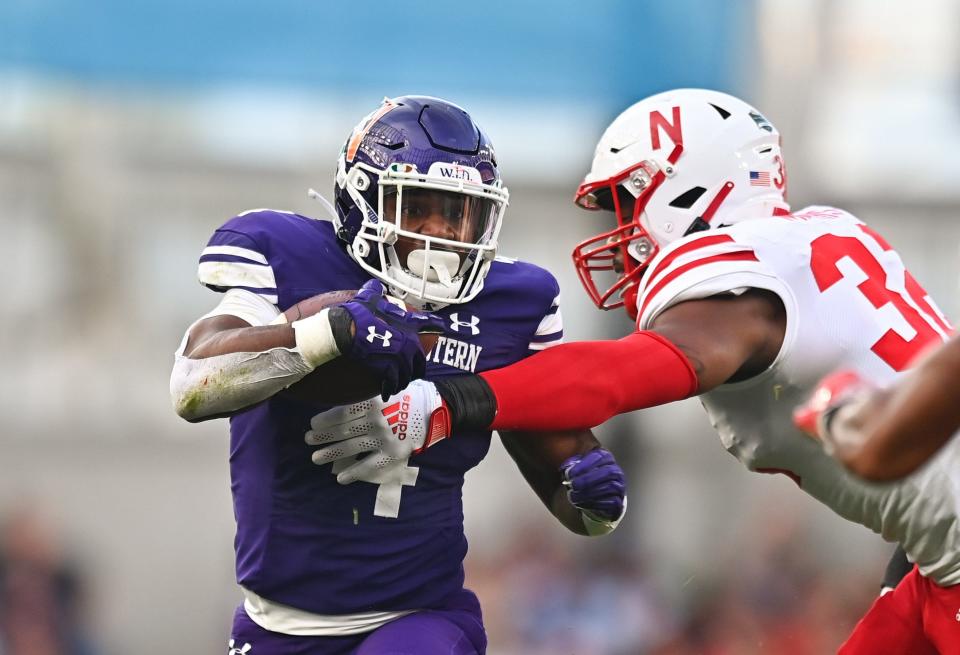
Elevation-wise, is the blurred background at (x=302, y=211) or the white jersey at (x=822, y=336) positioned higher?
the white jersey at (x=822, y=336)

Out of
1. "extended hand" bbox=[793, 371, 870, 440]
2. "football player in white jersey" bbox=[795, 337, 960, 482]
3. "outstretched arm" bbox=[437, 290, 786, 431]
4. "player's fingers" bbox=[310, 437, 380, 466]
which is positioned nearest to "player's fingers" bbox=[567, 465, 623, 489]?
"outstretched arm" bbox=[437, 290, 786, 431]

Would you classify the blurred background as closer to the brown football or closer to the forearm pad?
the brown football

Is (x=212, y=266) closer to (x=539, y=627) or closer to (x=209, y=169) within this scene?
(x=539, y=627)

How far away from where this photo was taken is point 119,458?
30.0ft

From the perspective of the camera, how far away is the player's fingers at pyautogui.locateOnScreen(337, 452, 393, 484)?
10.1 ft

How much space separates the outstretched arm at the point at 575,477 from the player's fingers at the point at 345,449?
505 mm

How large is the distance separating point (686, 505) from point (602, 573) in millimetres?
1871

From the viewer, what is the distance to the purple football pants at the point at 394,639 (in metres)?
3.06

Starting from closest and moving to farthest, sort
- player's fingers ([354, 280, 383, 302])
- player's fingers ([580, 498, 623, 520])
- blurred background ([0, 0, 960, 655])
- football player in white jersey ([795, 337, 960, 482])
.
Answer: football player in white jersey ([795, 337, 960, 482]) < player's fingers ([354, 280, 383, 302]) < player's fingers ([580, 498, 623, 520]) < blurred background ([0, 0, 960, 655])

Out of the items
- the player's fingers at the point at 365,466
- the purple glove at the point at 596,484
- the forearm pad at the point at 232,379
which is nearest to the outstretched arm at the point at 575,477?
the purple glove at the point at 596,484

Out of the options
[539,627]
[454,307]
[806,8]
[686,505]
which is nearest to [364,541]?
[454,307]

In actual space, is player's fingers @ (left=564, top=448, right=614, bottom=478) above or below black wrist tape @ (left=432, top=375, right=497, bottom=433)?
below

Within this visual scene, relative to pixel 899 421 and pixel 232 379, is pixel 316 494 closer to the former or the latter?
pixel 232 379

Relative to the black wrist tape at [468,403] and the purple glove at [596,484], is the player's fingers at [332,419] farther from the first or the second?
the purple glove at [596,484]
